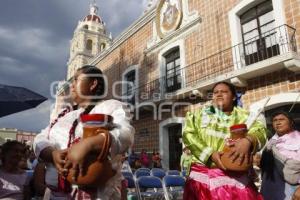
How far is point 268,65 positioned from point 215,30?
3.28 m

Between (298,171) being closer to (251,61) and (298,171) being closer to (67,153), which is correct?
(67,153)

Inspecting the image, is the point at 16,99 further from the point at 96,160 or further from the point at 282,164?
the point at 282,164

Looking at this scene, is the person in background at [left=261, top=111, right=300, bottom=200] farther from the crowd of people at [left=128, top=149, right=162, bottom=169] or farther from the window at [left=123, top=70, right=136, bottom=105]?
the window at [left=123, top=70, right=136, bottom=105]

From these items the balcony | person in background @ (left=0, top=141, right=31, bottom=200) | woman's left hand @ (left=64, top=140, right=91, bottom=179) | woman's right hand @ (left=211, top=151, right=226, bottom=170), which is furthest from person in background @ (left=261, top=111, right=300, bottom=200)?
the balcony

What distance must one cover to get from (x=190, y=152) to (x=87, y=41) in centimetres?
3266

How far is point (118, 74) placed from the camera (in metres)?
17.1

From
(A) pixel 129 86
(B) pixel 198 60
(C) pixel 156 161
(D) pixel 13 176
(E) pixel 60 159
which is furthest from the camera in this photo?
(A) pixel 129 86

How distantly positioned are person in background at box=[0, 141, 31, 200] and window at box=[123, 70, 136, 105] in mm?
11605

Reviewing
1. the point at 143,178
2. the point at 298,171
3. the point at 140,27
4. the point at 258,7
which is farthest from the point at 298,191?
the point at 140,27

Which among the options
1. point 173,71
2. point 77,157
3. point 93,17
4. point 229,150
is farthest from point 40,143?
point 93,17

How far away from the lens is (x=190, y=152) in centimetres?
248

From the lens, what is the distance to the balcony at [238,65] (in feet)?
26.4

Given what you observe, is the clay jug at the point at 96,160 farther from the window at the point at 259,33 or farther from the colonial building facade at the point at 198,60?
the window at the point at 259,33

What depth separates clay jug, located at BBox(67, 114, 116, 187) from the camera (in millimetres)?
1249
